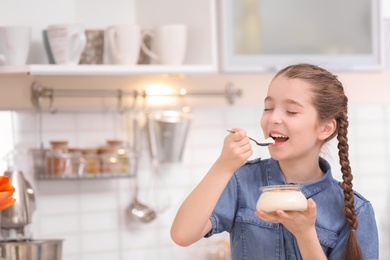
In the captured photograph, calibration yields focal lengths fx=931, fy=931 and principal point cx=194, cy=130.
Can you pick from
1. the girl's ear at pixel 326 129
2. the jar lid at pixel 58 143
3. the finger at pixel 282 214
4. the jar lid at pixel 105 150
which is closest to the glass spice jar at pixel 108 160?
the jar lid at pixel 105 150

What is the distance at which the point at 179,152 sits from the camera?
3.20 m

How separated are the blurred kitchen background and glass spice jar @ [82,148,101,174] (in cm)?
6

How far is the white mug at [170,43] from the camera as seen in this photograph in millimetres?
2952

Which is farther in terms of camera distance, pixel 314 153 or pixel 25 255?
pixel 25 255

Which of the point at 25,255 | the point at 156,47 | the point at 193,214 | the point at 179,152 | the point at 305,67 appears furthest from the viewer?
the point at 179,152

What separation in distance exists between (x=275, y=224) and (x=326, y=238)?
11 centimetres

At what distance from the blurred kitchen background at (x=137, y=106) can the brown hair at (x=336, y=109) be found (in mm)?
908

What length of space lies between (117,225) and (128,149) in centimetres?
27

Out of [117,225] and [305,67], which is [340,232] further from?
[117,225]

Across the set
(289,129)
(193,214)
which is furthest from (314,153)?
(193,214)

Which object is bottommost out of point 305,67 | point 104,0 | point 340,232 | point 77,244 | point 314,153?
point 77,244

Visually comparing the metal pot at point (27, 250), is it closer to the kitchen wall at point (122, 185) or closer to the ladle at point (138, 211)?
the kitchen wall at point (122, 185)

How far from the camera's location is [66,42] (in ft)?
9.19

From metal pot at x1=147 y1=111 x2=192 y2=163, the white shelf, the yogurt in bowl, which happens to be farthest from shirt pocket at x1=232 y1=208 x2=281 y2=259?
metal pot at x1=147 y1=111 x2=192 y2=163
